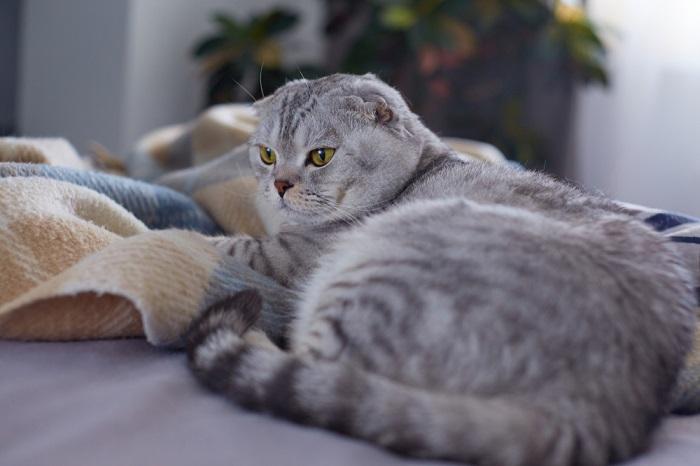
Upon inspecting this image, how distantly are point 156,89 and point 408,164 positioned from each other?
3152 millimetres

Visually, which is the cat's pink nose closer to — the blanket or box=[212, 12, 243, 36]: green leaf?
the blanket

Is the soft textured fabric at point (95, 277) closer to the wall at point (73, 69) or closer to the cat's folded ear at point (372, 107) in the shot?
the cat's folded ear at point (372, 107)

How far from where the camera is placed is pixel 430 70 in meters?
4.41

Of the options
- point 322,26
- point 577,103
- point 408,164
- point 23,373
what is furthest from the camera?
point 322,26

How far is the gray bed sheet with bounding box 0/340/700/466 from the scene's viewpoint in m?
0.83

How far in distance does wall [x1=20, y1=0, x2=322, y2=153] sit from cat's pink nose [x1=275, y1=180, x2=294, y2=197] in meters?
2.93

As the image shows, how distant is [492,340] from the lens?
925 millimetres

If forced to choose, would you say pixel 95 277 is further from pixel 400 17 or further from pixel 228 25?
pixel 228 25

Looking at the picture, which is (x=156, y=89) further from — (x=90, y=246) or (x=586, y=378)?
(x=586, y=378)

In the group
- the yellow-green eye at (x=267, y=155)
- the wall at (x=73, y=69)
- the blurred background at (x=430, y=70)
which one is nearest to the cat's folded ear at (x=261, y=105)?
the yellow-green eye at (x=267, y=155)

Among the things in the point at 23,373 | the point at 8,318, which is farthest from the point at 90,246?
the point at 23,373

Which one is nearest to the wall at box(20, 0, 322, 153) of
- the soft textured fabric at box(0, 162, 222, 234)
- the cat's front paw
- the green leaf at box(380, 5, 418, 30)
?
the green leaf at box(380, 5, 418, 30)

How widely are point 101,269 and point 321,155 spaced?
0.63 metres

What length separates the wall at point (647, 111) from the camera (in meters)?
3.64
